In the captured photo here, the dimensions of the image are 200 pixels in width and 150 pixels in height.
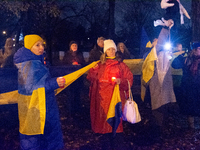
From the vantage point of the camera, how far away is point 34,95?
8.75 feet

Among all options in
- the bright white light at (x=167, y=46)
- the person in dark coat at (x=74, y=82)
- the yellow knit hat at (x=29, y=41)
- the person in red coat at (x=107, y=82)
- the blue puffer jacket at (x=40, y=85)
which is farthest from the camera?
the person in dark coat at (x=74, y=82)

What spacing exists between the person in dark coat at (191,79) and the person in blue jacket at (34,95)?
9.27ft

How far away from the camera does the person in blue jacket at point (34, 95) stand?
8.71 feet

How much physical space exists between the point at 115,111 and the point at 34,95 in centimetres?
142

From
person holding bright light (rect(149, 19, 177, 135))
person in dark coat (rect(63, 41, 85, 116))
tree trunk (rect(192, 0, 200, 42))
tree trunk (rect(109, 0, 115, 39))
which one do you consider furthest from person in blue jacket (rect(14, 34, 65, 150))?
tree trunk (rect(109, 0, 115, 39))

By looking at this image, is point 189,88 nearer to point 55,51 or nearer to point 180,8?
point 180,8

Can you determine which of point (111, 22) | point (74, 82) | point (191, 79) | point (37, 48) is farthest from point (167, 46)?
point (111, 22)

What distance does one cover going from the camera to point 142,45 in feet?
14.9

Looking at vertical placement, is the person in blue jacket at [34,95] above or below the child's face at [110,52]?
below

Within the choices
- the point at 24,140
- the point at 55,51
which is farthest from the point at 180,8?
the point at 55,51

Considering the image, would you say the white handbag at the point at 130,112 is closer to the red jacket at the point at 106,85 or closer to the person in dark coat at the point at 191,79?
the red jacket at the point at 106,85

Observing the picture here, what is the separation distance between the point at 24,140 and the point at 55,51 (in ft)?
123

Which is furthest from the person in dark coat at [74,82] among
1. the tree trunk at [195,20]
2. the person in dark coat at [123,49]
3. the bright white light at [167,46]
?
the tree trunk at [195,20]

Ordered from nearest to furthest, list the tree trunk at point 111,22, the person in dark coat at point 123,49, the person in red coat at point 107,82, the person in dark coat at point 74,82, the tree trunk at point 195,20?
1. the person in red coat at point 107,82
2. the person in dark coat at point 123,49
3. the person in dark coat at point 74,82
4. the tree trunk at point 195,20
5. the tree trunk at point 111,22
